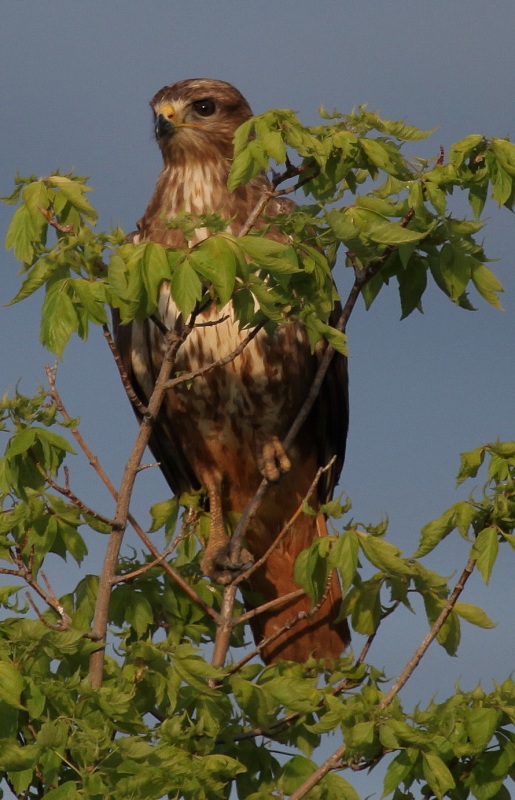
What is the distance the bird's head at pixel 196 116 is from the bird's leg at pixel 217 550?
1.70m

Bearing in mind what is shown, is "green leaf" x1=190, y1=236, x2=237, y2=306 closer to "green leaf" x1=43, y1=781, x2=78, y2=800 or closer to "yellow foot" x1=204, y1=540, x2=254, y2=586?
"green leaf" x1=43, y1=781, x2=78, y2=800

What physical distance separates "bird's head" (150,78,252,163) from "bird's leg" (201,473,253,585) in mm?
1698

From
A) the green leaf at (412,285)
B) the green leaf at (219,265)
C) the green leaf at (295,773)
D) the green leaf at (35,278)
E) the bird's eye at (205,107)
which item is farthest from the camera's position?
the bird's eye at (205,107)

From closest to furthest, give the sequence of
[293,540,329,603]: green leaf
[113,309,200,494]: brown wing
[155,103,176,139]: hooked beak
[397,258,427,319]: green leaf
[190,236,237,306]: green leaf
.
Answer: [190,236,237,306]: green leaf
[293,540,329,603]: green leaf
[397,258,427,319]: green leaf
[113,309,200,494]: brown wing
[155,103,176,139]: hooked beak

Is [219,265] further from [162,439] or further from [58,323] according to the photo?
[162,439]

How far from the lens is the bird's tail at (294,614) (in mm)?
6258

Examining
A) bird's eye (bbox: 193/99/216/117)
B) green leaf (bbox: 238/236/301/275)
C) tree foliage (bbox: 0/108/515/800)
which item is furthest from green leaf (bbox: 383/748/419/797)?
bird's eye (bbox: 193/99/216/117)

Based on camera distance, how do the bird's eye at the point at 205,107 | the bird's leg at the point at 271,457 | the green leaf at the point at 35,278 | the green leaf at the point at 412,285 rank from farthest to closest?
the bird's eye at the point at 205,107, the bird's leg at the point at 271,457, the green leaf at the point at 412,285, the green leaf at the point at 35,278

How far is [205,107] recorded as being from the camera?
6691 mm

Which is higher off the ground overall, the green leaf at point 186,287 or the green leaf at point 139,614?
the green leaf at point 186,287

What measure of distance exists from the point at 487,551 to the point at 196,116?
3517 millimetres

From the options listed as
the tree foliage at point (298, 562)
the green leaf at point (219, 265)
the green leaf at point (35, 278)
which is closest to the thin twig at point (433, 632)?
the tree foliage at point (298, 562)

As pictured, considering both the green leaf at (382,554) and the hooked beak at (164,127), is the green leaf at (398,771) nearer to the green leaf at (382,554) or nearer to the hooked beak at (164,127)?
the green leaf at (382,554)

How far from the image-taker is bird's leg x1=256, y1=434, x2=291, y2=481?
6.02 metres
